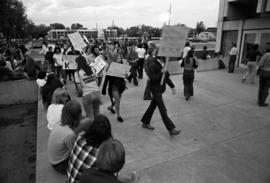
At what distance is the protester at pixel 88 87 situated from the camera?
3.86 metres

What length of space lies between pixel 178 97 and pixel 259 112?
2308 millimetres

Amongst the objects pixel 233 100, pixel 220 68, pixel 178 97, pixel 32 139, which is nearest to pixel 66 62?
pixel 32 139

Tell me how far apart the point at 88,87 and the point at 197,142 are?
2385 millimetres

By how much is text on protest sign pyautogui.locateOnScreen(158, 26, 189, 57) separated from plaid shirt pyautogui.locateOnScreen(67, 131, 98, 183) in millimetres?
2519

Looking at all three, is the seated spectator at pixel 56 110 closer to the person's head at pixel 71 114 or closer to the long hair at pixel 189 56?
the person's head at pixel 71 114

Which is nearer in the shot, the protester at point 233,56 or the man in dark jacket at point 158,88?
the man in dark jacket at point 158,88

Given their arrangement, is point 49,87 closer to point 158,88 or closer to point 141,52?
point 158,88

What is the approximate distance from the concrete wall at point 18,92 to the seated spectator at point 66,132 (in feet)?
18.8

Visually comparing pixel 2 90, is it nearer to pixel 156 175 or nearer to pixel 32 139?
pixel 32 139

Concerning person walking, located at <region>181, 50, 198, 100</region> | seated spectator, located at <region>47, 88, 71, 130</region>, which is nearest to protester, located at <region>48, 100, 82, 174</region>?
seated spectator, located at <region>47, 88, 71, 130</region>

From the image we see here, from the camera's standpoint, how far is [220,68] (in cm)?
1130

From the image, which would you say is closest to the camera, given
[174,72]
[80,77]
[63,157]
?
[63,157]

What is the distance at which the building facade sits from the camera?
10.0 metres

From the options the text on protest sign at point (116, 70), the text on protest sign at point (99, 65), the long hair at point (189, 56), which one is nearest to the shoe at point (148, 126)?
the text on protest sign at point (116, 70)
